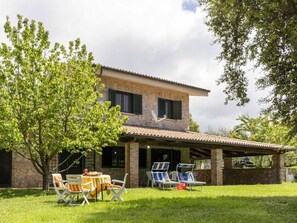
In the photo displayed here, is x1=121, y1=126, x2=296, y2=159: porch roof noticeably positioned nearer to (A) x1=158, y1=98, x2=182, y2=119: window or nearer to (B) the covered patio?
(B) the covered patio

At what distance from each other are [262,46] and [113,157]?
11500 mm

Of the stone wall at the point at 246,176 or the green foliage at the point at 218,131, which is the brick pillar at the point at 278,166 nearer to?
the stone wall at the point at 246,176

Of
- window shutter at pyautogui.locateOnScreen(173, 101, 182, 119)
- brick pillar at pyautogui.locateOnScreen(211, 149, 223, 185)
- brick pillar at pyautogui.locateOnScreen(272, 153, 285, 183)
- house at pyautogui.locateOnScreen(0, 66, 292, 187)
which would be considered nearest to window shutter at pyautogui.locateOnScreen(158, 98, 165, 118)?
house at pyautogui.locateOnScreen(0, 66, 292, 187)

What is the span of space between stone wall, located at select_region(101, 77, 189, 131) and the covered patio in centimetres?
79

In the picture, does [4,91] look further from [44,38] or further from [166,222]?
[166,222]

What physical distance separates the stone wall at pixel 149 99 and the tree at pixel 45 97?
457 centimetres

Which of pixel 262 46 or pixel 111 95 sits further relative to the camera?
pixel 111 95

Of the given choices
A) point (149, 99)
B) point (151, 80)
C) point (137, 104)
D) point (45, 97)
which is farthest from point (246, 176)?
point (45, 97)

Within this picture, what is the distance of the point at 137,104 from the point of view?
21344 mm

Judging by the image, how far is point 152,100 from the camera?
2227 centimetres

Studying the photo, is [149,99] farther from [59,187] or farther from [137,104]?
[59,187]

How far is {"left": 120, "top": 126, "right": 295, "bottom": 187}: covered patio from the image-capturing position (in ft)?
58.7

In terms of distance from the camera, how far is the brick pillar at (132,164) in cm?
1775

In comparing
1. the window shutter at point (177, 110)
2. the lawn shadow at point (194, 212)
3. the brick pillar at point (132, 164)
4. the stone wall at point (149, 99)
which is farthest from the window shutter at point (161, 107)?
the lawn shadow at point (194, 212)
